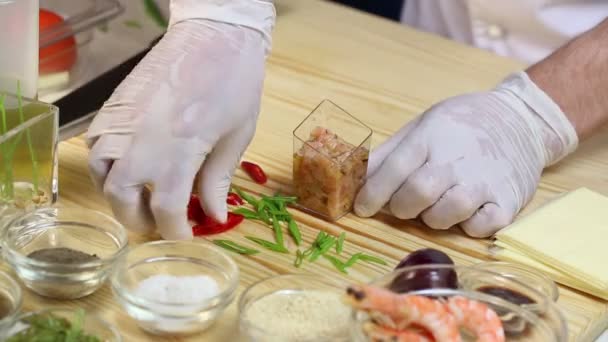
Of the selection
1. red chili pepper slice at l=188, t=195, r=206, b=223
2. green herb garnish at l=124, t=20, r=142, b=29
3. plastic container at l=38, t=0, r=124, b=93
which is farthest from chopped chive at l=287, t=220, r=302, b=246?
green herb garnish at l=124, t=20, r=142, b=29

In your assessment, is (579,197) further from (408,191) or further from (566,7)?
(566,7)

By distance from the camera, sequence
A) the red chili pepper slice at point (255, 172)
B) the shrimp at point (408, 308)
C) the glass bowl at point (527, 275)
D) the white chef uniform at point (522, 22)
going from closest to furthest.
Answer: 1. the shrimp at point (408, 308)
2. the glass bowl at point (527, 275)
3. the red chili pepper slice at point (255, 172)
4. the white chef uniform at point (522, 22)

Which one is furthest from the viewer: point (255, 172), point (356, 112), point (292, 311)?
point (356, 112)

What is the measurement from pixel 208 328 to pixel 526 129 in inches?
23.1

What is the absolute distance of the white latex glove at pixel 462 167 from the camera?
48.0 inches

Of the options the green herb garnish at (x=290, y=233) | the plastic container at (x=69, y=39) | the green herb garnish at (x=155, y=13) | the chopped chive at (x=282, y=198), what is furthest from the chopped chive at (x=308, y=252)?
the green herb garnish at (x=155, y=13)

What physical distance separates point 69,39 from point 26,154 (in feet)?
1.59

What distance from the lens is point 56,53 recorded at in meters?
1.56

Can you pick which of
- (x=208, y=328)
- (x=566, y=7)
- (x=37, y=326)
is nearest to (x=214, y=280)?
(x=208, y=328)

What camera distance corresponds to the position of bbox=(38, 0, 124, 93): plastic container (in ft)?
5.05

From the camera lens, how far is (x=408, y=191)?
4.00ft

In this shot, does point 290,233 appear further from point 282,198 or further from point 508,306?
point 508,306

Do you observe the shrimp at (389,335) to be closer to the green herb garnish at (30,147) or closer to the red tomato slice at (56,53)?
the green herb garnish at (30,147)

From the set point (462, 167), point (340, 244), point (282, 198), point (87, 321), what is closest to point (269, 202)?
point (282, 198)
